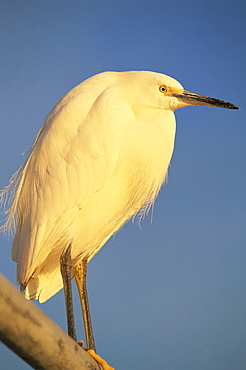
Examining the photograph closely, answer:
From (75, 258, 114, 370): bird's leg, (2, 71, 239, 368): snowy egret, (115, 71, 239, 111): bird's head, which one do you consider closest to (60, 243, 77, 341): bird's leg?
(2, 71, 239, 368): snowy egret

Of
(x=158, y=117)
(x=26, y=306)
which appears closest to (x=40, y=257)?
(x=158, y=117)

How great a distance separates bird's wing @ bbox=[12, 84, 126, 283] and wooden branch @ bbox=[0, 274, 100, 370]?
1231 millimetres

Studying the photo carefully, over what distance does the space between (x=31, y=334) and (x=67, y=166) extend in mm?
1506

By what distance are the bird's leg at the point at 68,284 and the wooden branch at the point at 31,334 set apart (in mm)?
1125

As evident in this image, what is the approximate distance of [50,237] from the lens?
2.37 m

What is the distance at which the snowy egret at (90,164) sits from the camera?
236 cm

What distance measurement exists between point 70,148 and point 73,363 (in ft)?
4.50

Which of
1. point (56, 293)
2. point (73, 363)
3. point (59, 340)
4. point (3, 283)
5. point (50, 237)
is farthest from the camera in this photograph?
point (56, 293)

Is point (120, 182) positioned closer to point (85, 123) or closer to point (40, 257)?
point (85, 123)

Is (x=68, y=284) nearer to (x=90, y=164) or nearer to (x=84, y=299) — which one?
(x=84, y=299)

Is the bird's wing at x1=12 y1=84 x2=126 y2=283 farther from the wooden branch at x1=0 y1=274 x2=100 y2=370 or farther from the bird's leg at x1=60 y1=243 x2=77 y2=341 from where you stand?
the wooden branch at x1=0 y1=274 x2=100 y2=370

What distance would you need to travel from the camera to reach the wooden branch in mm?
851

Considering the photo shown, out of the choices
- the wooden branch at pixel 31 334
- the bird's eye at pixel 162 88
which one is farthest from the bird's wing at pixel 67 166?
the wooden branch at pixel 31 334

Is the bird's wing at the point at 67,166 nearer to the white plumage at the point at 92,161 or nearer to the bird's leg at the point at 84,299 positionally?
the white plumage at the point at 92,161
